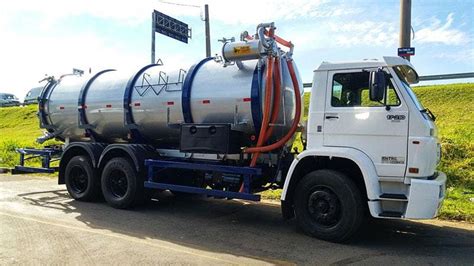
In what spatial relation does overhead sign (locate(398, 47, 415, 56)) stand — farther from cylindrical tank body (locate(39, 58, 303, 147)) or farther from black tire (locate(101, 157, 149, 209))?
black tire (locate(101, 157, 149, 209))

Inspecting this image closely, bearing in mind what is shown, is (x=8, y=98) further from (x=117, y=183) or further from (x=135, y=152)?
(x=135, y=152)

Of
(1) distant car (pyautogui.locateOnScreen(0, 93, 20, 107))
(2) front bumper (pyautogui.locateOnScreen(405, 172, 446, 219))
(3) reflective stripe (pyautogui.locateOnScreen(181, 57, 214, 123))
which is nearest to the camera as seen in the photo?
(2) front bumper (pyautogui.locateOnScreen(405, 172, 446, 219))

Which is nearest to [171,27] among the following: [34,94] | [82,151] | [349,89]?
[34,94]

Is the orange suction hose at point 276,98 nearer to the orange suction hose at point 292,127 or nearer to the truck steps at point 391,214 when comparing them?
the orange suction hose at point 292,127

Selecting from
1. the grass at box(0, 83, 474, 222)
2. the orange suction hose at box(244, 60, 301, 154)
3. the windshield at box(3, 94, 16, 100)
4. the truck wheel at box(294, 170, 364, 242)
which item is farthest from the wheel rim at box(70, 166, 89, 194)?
the windshield at box(3, 94, 16, 100)

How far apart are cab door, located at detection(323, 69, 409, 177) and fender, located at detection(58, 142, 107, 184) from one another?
508 centimetres

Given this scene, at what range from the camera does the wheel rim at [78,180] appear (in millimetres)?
9906

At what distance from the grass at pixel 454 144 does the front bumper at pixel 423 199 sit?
2516 mm

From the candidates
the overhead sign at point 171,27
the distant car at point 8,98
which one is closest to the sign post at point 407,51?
the overhead sign at point 171,27

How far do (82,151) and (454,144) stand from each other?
29.0 feet

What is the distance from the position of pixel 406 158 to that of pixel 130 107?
5.42 metres

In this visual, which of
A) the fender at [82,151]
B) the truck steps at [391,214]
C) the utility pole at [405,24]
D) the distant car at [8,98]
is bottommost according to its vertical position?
the truck steps at [391,214]

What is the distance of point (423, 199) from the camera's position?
5984mm

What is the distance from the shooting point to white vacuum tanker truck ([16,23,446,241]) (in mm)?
6324
